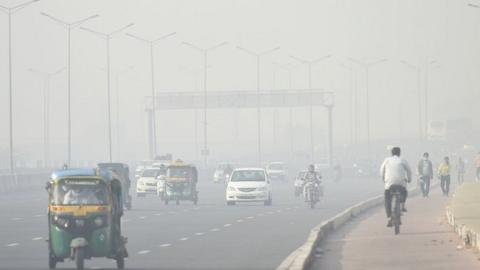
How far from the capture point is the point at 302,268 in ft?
67.7

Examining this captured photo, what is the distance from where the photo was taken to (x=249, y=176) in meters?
57.7

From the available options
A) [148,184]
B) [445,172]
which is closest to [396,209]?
[445,172]

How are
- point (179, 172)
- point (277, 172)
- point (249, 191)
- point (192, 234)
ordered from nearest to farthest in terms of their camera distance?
point (192, 234)
point (249, 191)
point (179, 172)
point (277, 172)

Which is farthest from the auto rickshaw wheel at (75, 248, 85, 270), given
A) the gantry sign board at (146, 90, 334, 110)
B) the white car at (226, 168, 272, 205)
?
the gantry sign board at (146, 90, 334, 110)

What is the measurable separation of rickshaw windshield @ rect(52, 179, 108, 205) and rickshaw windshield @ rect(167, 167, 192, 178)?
35.0 metres

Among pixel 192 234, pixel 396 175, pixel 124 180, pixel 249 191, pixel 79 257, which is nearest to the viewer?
pixel 79 257

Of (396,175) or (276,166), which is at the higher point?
(276,166)

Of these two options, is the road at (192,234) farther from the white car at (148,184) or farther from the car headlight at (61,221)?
the white car at (148,184)

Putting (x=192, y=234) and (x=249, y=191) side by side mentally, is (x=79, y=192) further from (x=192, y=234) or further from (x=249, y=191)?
(x=249, y=191)

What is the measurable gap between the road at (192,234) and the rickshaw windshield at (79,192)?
3.98 feet

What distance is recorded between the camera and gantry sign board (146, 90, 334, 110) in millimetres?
140625

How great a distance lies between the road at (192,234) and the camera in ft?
82.4

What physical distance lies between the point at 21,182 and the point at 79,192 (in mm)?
56002

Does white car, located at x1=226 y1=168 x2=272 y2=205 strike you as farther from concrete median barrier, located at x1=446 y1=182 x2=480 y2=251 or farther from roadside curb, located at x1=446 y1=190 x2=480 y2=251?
roadside curb, located at x1=446 y1=190 x2=480 y2=251
